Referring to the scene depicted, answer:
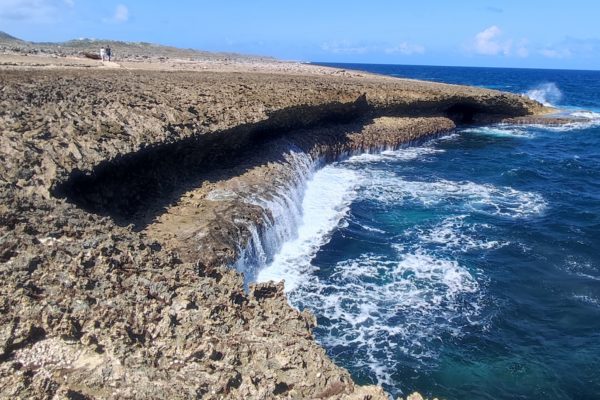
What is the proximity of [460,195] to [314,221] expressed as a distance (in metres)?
9.63

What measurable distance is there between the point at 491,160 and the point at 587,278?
1903cm

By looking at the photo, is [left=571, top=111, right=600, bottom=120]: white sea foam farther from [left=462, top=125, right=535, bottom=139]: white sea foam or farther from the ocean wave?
the ocean wave

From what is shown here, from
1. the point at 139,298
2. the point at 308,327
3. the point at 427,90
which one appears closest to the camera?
the point at 139,298

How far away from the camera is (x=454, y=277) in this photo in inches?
654

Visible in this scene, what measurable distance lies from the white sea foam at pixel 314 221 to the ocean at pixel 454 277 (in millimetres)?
77

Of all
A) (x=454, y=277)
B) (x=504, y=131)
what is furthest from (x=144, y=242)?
(x=504, y=131)

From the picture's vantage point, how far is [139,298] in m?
A: 7.26

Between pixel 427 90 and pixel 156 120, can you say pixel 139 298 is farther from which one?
pixel 427 90

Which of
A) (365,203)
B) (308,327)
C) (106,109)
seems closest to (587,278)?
(365,203)

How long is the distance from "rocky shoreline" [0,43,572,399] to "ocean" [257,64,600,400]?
3279 mm

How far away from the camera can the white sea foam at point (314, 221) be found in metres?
16.5

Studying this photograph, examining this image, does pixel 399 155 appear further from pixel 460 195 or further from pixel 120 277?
pixel 120 277

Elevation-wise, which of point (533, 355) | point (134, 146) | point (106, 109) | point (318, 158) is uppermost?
point (106, 109)

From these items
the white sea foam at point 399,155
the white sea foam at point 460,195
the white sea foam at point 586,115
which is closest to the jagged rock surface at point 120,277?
the white sea foam at point 460,195
